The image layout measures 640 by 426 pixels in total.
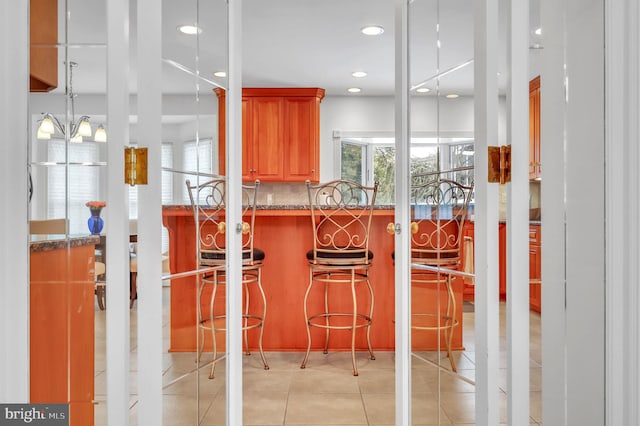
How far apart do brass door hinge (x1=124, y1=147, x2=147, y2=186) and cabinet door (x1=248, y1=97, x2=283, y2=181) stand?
4974 mm

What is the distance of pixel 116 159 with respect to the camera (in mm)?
1171

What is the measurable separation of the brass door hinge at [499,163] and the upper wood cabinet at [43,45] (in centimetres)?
111

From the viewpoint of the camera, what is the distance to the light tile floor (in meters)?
1.22

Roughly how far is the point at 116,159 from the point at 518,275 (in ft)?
3.40

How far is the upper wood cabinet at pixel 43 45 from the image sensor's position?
1157 mm

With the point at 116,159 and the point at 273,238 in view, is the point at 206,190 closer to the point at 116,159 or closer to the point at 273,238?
the point at 116,159

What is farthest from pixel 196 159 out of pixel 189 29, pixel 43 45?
pixel 43 45

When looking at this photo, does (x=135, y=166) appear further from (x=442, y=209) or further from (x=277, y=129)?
(x=277, y=129)

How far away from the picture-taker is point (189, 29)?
145 centimetres

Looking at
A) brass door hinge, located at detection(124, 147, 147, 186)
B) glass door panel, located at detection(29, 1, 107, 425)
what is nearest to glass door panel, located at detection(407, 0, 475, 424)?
brass door hinge, located at detection(124, 147, 147, 186)

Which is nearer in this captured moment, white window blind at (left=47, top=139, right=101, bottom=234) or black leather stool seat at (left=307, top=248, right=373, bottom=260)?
white window blind at (left=47, top=139, right=101, bottom=234)

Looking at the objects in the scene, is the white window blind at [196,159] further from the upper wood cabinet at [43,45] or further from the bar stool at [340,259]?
the bar stool at [340,259]

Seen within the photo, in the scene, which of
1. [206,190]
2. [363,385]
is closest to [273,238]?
[363,385]

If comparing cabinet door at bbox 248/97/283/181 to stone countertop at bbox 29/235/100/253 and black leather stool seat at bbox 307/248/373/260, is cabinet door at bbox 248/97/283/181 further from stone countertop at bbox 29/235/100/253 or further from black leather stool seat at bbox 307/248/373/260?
stone countertop at bbox 29/235/100/253
